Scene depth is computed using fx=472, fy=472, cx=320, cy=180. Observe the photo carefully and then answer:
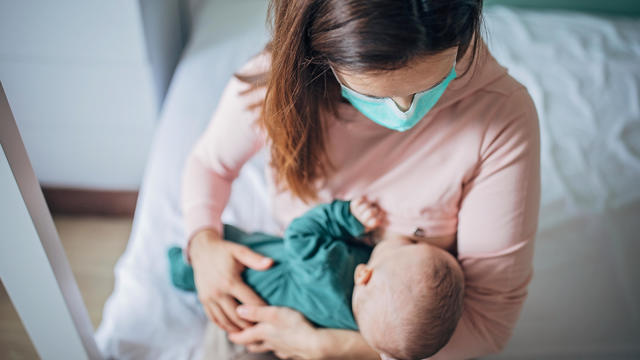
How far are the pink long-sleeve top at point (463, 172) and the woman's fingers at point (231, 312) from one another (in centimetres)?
24

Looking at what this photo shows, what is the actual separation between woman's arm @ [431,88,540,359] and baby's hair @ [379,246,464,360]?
0.29ft

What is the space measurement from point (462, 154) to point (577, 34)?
1187mm

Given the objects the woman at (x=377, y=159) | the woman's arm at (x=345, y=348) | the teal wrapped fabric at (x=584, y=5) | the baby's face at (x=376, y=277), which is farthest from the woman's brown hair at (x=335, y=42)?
the teal wrapped fabric at (x=584, y=5)

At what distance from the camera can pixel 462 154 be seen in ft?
2.56

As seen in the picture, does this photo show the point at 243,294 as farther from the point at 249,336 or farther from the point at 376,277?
the point at 376,277

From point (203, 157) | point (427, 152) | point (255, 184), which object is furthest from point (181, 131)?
point (427, 152)

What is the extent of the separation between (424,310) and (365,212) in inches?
8.1

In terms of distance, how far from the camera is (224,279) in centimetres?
91

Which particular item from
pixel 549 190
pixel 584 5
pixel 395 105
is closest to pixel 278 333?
pixel 395 105

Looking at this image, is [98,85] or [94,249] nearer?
[98,85]

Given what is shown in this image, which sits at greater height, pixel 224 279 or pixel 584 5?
pixel 584 5

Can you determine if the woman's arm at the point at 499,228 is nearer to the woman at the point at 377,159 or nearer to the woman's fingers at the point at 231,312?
the woman at the point at 377,159

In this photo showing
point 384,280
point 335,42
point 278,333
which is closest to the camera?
point 335,42

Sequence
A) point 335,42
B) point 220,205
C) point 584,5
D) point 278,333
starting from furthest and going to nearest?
point 584,5
point 220,205
point 278,333
point 335,42
